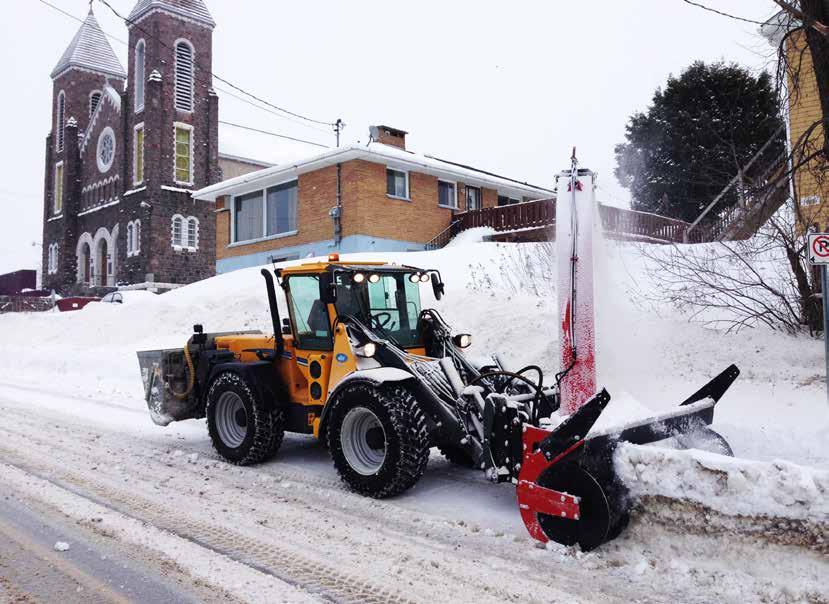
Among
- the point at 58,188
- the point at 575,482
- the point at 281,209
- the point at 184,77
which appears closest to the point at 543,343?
the point at 575,482

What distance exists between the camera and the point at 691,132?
25062 mm

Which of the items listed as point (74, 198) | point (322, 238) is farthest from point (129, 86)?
point (322, 238)

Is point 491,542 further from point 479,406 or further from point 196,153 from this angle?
point 196,153

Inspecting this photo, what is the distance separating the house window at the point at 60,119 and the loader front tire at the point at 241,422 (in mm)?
51590

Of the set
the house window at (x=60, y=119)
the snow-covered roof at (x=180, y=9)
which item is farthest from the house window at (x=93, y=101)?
the snow-covered roof at (x=180, y=9)

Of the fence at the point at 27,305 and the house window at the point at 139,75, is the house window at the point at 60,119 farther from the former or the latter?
the fence at the point at 27,305

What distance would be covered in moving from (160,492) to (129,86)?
42480mm

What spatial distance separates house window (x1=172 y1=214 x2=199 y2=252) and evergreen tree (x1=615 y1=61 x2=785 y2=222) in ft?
86.5

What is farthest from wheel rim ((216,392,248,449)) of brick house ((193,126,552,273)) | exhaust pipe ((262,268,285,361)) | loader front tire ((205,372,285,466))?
brick house ((193,126,552,273))

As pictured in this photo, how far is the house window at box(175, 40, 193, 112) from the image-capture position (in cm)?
4119

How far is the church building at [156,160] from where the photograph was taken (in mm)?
40062

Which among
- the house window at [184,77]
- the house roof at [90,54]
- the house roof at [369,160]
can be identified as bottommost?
the house roof at [369,160]

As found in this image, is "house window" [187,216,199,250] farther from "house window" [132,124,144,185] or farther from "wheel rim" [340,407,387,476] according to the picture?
"wheel rim" [340,407,387,476]

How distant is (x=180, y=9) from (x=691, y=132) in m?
31.4
